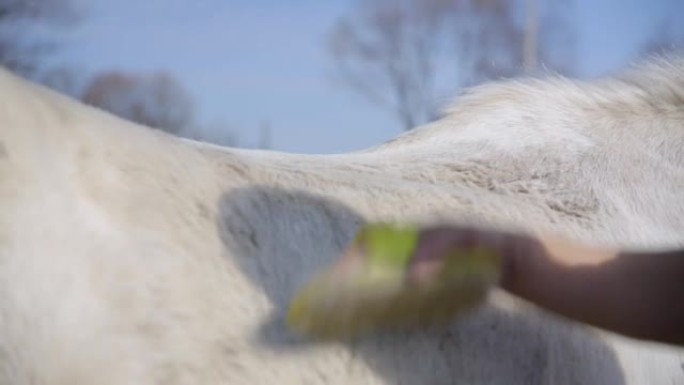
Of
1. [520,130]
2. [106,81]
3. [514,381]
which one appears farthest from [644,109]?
[106,81]

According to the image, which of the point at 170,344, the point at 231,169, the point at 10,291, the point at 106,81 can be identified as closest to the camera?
the point at 10,291

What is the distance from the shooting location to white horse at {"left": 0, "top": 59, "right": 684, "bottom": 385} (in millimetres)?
1368

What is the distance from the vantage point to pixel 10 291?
1.32 meters

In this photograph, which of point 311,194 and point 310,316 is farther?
point 311,194

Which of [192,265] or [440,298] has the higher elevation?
[192,265]

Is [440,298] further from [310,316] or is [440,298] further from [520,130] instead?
[520,130]

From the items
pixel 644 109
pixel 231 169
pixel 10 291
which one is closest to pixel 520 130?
pixel 644 109

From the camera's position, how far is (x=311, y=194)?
1.75 m

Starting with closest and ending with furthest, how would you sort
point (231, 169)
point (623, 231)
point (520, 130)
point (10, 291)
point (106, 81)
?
point (10, 291) < point (231, 169) < point (623, 231) < point (520, 130) < point (106, 81)

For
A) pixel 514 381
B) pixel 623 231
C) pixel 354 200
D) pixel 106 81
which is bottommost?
pixel 106 81

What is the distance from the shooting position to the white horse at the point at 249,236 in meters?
1.37

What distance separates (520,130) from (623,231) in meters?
0.37

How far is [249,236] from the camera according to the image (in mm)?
1614

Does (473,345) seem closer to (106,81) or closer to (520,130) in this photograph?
(520,130)
